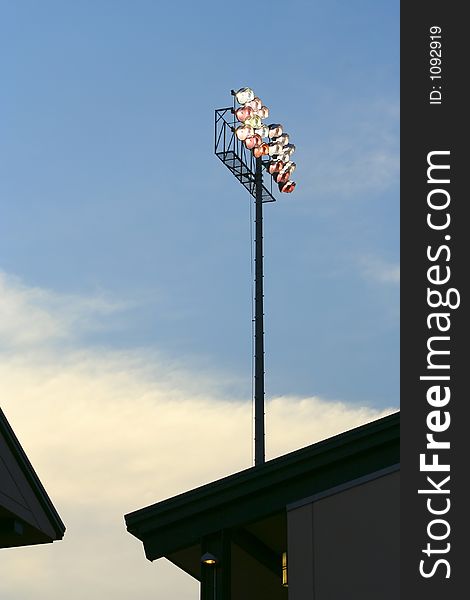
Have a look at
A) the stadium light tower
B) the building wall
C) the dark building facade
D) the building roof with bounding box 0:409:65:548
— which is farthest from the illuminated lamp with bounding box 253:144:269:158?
the building wall

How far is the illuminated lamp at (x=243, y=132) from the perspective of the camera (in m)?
33.0

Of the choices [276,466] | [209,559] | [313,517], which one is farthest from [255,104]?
[313,517]

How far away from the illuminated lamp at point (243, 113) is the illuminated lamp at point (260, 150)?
37.1 inches

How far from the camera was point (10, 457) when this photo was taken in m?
17.1

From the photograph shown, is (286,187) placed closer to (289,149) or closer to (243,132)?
(289,149)

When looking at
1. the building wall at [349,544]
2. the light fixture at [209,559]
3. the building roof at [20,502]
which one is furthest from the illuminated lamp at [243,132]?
the building wall at [349,544]

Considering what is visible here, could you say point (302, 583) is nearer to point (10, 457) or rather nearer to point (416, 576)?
point (416, 576)

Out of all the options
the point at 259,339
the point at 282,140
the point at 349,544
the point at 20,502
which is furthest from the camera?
the point at 282,140

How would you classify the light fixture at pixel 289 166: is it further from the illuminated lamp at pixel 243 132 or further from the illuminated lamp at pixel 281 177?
the illuminated lamp at pixel 243 132

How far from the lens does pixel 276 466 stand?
1466 centimetres

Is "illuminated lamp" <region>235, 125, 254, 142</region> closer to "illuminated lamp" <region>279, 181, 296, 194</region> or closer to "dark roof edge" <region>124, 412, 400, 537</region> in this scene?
"illuminated lamp" <region>279, 181, 296, 194</region>

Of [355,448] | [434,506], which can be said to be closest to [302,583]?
[355,448]

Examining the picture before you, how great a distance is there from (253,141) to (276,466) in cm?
1976

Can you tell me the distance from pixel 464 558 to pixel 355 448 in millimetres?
2918
